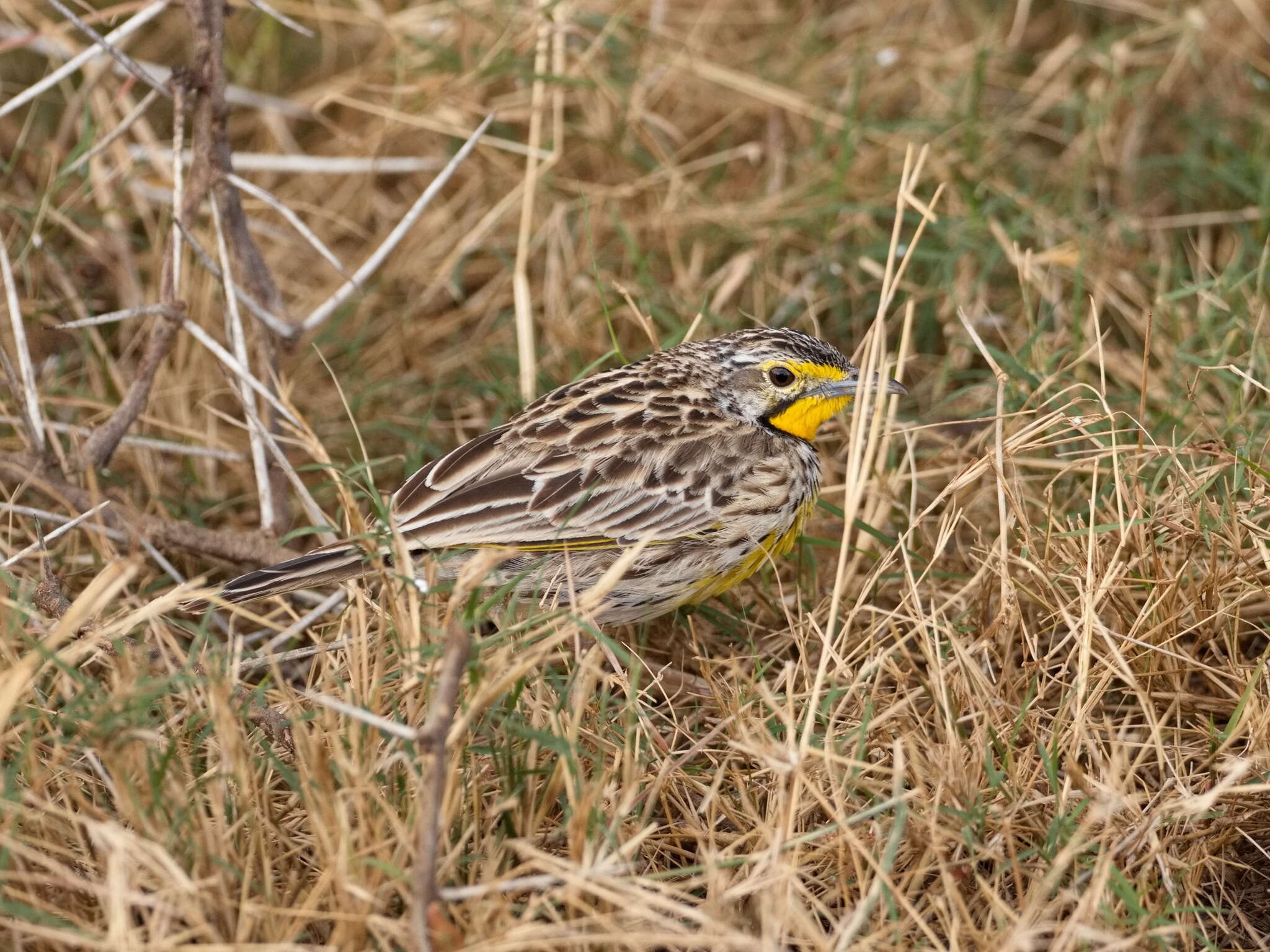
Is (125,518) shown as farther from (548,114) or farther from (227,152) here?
(548,114)

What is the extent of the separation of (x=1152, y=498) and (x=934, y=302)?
2.10m

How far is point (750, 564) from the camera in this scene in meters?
4.89

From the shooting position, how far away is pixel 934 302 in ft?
21.9

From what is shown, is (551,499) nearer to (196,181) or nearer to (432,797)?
(432,797)

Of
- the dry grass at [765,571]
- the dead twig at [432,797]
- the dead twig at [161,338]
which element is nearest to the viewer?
the dead twig at [432,797]

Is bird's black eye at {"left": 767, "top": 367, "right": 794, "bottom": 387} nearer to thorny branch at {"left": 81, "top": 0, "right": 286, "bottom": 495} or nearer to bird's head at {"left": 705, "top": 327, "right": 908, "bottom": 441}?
bird's head at {"left": 705, "top": 327, "right": 908, "bottom": 441}

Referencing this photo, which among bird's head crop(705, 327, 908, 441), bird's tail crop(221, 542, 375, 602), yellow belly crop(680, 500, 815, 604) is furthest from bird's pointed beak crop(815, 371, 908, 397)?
bird's tail crop(221, 542, 375, 602)

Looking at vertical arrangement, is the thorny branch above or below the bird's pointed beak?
above

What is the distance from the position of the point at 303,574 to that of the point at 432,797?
4.73 feet

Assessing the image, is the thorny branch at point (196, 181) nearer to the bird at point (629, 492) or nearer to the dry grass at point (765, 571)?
the dry grass at point (765, 571)

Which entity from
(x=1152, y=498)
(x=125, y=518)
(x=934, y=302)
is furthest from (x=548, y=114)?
(x=1152, y=498)

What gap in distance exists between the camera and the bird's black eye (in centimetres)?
520

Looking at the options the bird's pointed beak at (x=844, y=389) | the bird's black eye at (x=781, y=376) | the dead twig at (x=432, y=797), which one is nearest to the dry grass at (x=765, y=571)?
the dead twig at (x=432, y=797)

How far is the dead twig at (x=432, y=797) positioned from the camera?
3.26 m
